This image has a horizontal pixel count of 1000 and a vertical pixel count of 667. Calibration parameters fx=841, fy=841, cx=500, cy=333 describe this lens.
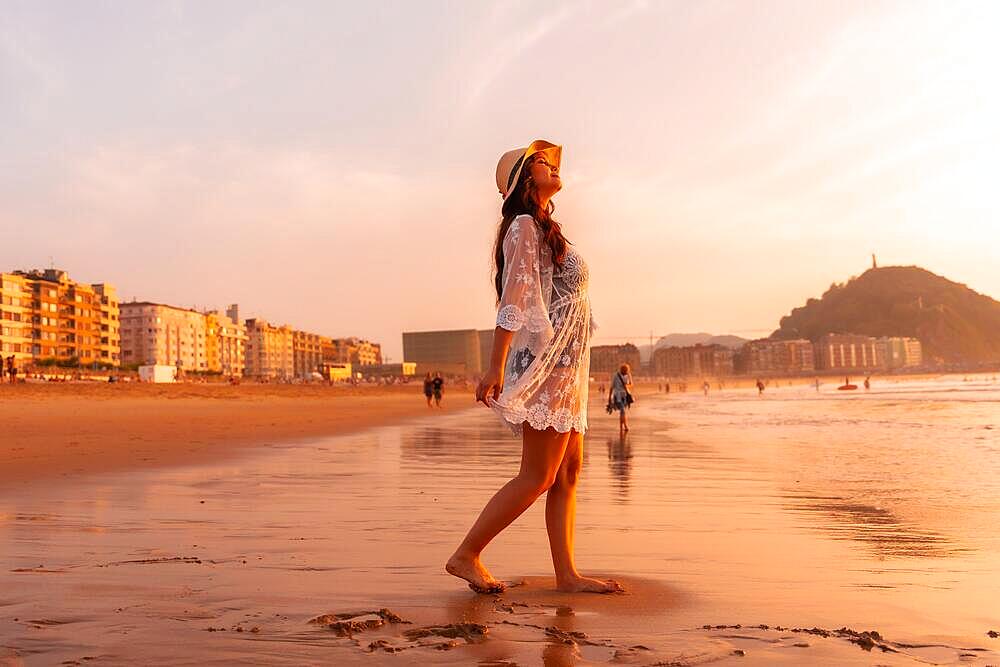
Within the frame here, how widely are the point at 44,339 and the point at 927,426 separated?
10478 cm

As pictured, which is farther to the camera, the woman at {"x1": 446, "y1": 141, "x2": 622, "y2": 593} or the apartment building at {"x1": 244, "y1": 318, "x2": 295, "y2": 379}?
the apartment building at {"x1": 244, "y1": 318, "x2": 295, "y2": 379}

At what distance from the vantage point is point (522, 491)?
349cm

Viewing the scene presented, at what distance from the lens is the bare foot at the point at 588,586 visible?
3.43 metres

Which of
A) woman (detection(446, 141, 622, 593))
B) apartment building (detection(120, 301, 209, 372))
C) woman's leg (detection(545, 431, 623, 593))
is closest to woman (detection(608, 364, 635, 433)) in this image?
woman's leg (detection(545, 431, 623, 593))

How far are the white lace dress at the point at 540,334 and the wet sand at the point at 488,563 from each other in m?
0.75

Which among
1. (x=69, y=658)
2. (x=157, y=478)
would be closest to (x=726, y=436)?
(x=157, y=478)

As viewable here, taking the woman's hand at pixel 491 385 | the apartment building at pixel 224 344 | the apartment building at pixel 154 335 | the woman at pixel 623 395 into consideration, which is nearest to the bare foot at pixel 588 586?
the woman's hand at pixel 491 385

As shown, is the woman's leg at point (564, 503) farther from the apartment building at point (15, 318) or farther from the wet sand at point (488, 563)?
the apartment building at point (15, 318)

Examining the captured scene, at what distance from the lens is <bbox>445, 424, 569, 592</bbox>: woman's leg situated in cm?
347

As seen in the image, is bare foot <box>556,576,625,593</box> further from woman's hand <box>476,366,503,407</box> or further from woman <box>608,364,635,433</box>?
woman <box>608,364,635,433</box>

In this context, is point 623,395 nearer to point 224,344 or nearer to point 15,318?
point 15,318

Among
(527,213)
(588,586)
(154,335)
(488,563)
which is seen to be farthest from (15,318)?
(588,586)

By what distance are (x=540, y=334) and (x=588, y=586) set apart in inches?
41.3

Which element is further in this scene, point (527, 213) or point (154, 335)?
point (154, 335)
